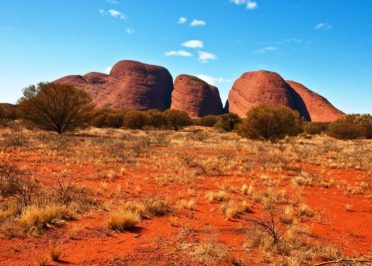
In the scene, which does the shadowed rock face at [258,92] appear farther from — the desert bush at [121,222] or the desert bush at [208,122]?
the desert bush at [121,222]

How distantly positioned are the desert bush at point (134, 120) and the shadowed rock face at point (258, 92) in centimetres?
4650

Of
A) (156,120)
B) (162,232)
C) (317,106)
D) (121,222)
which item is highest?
(317,106)

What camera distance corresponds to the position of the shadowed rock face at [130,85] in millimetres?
102125

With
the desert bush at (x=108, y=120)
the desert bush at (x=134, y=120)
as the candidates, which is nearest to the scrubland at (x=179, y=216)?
the desert bush at (x=134, y=120)

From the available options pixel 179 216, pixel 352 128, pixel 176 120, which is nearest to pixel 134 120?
pixel 176 120

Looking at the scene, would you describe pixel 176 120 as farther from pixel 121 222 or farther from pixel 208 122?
pixel 121 222

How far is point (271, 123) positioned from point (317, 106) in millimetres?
77662

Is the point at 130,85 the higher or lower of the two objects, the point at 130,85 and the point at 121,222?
the higher

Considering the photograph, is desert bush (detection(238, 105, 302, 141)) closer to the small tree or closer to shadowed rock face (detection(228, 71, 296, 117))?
the small tree

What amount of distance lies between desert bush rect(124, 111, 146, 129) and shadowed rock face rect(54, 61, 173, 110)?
42.1m

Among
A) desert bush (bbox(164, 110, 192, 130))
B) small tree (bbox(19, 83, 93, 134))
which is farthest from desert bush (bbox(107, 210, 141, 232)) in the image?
desert bush (bbox(164, 110, 192, 130))

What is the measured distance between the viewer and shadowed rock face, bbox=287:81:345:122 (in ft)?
324

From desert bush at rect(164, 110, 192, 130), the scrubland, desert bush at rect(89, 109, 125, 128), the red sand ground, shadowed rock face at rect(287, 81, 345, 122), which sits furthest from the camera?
shadowed rock face at rect(287, 81, 345, 122)

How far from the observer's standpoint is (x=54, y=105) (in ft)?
107
